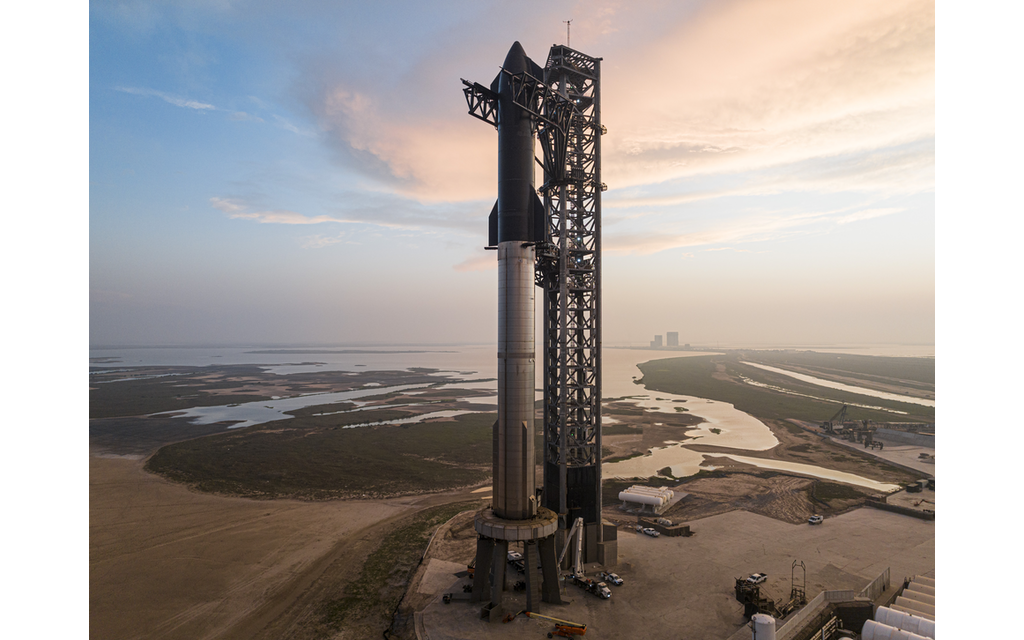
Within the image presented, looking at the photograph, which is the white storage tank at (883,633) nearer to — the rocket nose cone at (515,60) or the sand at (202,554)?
the sand at (202,554)

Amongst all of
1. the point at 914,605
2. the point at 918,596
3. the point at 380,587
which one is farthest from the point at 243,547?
the point at 918,596

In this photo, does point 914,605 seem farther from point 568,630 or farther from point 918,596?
point 568,630

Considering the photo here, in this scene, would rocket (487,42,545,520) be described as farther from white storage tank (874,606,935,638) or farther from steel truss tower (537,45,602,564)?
white storage tank (874,606,935,638)

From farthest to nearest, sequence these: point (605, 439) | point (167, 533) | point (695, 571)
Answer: point (605, 439) < point (167, 533) < point (695, 571)

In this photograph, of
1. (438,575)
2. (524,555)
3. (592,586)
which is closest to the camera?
(524,555)
